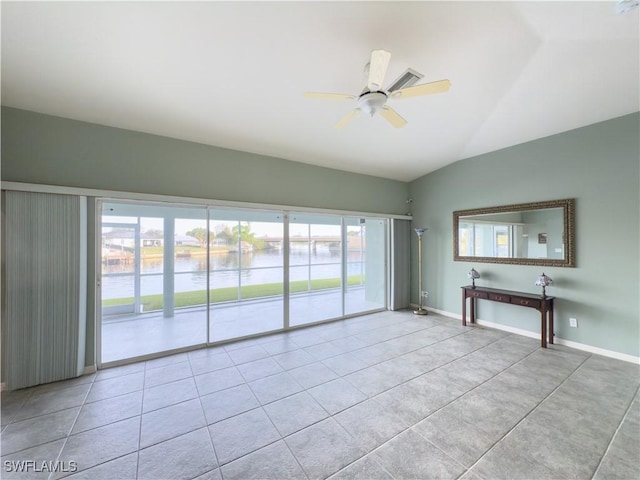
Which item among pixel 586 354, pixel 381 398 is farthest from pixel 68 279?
pixel 586 354

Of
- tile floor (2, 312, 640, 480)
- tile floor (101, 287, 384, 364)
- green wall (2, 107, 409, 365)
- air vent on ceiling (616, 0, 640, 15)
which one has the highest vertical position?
air vent on ceiling (616, 0, 640, 15)

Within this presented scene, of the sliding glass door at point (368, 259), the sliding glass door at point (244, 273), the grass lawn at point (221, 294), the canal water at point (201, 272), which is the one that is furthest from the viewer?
the sliding glass door at point (368, 259)

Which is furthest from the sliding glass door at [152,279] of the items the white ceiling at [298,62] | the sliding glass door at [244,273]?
the white ceiling at [298,62]

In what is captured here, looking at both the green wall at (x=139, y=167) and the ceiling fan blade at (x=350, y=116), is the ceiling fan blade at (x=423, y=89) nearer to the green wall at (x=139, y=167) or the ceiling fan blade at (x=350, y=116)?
the ceiling fan blade at (x=350, y=116)

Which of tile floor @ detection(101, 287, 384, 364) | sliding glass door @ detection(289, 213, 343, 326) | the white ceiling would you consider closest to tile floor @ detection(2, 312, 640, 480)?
tile floor @ detection(101, 287, 384, 364)

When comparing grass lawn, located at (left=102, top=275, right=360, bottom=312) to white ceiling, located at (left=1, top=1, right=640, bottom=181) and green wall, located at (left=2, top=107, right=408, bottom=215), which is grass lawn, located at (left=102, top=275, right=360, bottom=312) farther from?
white ceiling, located at (left=1, top=1, right=640, bottom=181)

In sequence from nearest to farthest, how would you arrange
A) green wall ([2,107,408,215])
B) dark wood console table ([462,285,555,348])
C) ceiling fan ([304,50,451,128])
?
ceiling fan ([304,50,451,128]) < green wall ([2,107,408,215]) < dark wood console table ([462,285,555,348])

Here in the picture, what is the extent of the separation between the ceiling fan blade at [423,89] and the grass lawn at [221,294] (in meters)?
3.47

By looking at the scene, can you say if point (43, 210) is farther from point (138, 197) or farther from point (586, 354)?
point (586, 354)

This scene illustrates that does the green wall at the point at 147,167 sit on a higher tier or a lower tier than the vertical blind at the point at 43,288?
higher

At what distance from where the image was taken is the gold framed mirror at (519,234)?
3.89 metres

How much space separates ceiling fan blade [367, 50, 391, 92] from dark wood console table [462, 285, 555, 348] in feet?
12.6

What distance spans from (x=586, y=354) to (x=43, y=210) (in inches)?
→ 273

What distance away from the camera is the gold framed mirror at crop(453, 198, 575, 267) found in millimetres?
3893
